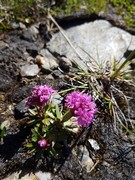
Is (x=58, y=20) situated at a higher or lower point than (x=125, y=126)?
higher

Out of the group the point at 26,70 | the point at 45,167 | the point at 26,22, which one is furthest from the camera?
the point at 26,22

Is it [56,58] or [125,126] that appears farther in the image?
[56,58]

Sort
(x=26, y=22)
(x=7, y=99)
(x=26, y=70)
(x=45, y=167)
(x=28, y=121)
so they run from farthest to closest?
(x=26, y=22)
(x=26, y=70)
(x=7, y=99)
(x=28, y=121)
(x=45, y=167)

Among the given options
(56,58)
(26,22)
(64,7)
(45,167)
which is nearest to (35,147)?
(45,167)

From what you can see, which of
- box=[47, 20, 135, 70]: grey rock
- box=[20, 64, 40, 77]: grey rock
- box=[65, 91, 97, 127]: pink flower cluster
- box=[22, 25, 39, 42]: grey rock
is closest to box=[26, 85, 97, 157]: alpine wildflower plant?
box=[65, 91, 97, 127]: pink flower cluster

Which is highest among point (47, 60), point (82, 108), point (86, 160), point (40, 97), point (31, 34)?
point (31, 34)

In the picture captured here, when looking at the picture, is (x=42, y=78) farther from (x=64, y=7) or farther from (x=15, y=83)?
(x=64, y=7)

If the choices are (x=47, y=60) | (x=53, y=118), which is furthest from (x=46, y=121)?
(x=47, y=60)

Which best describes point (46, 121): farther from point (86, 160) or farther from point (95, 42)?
point (95, 42)
